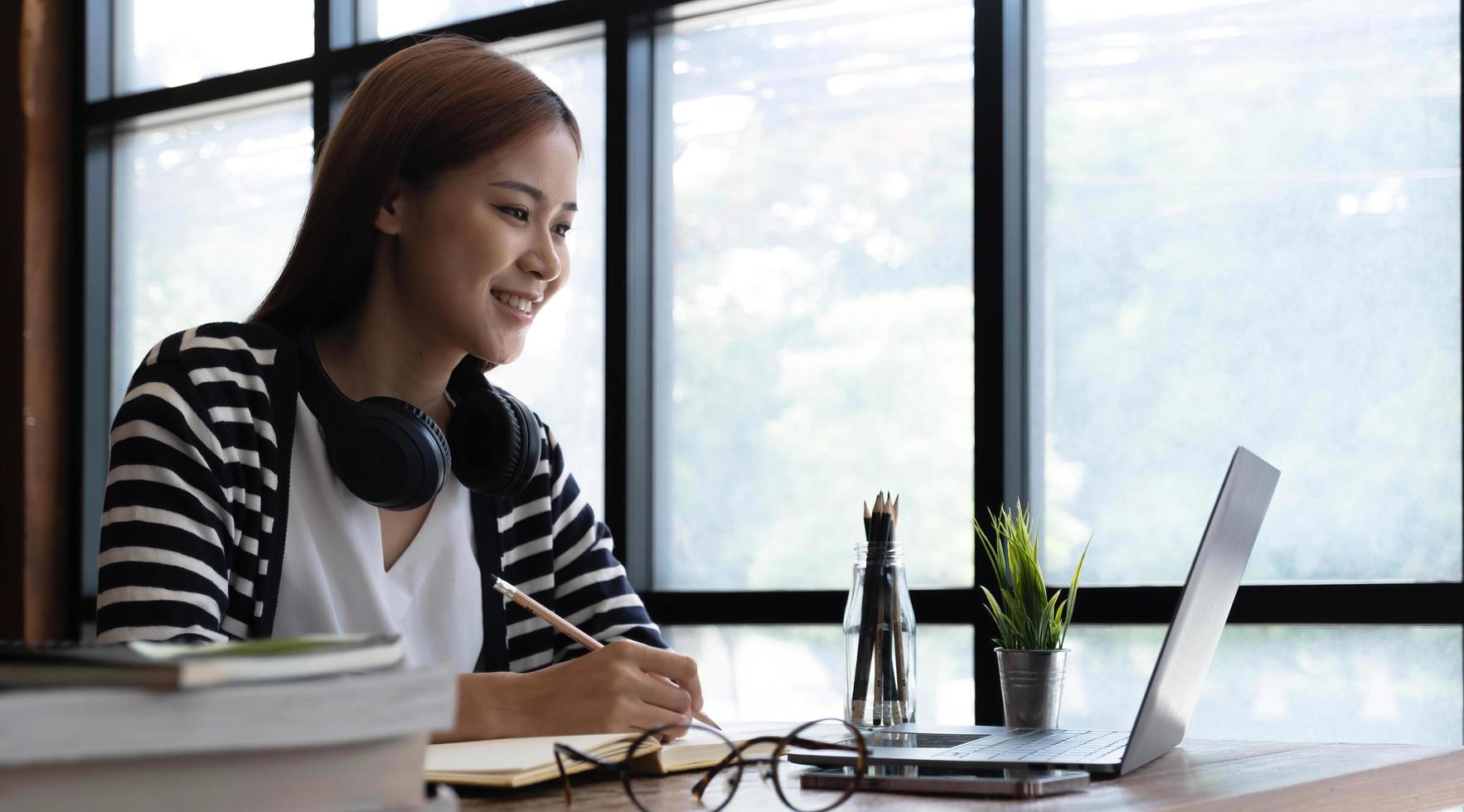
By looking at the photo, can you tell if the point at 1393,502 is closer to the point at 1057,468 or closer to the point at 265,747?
the point at 1057,468

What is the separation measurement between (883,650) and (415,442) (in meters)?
0.50

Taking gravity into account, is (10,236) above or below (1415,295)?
above

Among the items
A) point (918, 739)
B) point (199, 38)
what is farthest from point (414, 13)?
point (918, 739)

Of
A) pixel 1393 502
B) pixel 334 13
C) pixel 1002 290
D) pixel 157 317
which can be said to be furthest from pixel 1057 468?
pixel 157 317

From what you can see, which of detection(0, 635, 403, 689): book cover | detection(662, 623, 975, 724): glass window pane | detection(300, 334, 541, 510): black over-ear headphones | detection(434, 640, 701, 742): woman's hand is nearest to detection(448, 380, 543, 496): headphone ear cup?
detection(300, 334, 541, 510): black over-ear headphones

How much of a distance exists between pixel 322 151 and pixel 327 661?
1.27 m

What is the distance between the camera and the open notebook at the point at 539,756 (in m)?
0.87

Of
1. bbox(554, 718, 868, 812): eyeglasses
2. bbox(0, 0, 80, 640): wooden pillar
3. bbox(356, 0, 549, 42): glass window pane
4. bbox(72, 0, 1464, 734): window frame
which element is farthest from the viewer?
bbox(0, 0, 80, 640): wooden pillar

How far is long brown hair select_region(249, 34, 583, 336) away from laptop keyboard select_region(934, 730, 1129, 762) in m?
0.88

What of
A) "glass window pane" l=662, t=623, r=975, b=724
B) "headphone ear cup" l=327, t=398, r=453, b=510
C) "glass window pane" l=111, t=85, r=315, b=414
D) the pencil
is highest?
"glass window pane" l=111, t=85, r=315, b=414

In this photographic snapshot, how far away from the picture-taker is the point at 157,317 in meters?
3.86

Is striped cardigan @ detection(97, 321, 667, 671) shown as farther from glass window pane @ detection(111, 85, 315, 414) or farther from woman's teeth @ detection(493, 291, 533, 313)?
glass window pane @ detection(111, 85, 315, 414)

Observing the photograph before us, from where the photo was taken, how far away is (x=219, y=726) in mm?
530

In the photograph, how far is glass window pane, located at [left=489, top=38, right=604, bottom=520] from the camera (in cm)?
319
